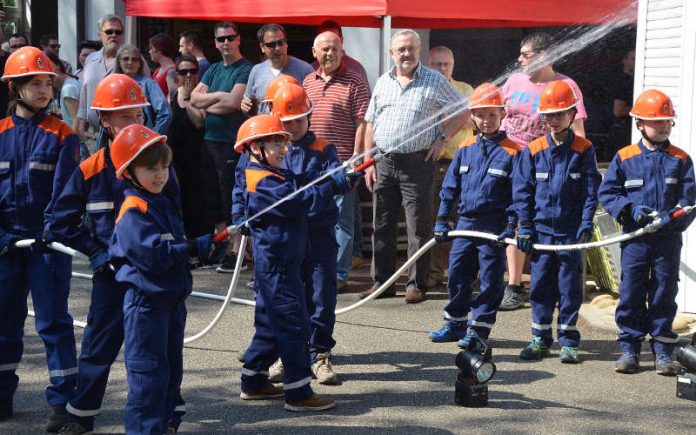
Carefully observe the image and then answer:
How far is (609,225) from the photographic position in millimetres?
9273

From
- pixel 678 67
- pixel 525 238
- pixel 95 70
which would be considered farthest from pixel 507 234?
pixel 95 70

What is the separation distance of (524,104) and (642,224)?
2.25 meters

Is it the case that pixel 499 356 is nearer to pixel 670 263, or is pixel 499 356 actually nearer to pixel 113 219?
pixel 670 263

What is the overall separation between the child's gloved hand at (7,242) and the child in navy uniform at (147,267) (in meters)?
0.95

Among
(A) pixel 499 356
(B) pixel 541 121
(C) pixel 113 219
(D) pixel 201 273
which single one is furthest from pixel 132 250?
(D) pixel 201 273

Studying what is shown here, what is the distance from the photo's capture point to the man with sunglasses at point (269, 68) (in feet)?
33.4

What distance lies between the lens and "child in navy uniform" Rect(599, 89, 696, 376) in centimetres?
718

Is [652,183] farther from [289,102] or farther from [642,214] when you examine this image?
[289,102]

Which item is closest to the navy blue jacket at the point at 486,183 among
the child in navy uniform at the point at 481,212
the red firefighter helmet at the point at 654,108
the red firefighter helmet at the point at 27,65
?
the child in navy uniform at the point at 481,212

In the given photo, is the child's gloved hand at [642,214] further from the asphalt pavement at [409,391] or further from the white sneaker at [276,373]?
the white sneaker at [276,373]

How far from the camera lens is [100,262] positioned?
18.4 ft

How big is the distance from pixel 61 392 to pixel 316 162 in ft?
6.95

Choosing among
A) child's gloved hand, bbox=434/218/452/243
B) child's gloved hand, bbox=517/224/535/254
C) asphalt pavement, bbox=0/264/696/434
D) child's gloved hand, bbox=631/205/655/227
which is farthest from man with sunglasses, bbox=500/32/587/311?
child's gloved hand, bbox=631/205/655/227

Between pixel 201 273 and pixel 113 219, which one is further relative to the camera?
pixel 201 273
